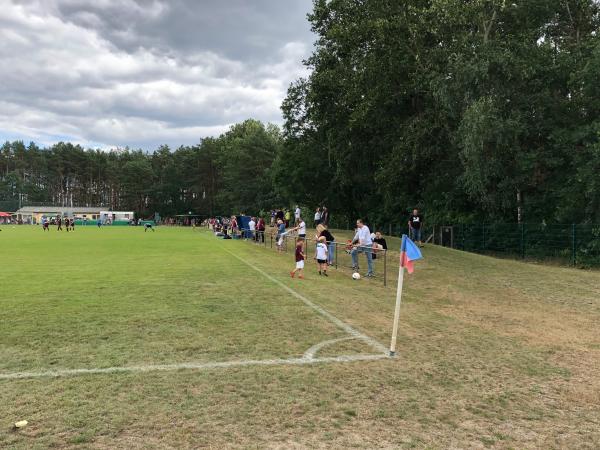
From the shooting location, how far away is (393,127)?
28062mm

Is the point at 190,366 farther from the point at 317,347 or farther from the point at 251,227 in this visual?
the point at 251,227

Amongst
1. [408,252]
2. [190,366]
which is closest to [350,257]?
[408,252]

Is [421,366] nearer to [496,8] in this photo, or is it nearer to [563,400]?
[563,400]

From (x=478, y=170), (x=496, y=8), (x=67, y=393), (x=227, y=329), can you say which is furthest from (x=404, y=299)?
(x=496, y=8)

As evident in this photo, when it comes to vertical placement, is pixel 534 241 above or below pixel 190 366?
above

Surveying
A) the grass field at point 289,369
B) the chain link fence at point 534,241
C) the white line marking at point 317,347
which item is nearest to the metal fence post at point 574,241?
the chain link fence at point 534,241

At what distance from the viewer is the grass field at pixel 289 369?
3.78m

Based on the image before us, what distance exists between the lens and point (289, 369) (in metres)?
5.32

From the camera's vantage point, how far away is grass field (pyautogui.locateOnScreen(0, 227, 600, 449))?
3.78 meters

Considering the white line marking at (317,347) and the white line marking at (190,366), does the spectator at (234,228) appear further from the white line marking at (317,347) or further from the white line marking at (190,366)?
the white line marking at (190,366)

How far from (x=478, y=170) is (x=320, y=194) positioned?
25.2 m

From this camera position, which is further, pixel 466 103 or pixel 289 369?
pixel 466 103

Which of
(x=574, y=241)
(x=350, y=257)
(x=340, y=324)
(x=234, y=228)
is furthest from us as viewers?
(x=234, y=228)

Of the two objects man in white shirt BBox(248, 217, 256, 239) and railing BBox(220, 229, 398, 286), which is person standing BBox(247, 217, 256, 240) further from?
railing BBox(220, 229, 398, 286)
